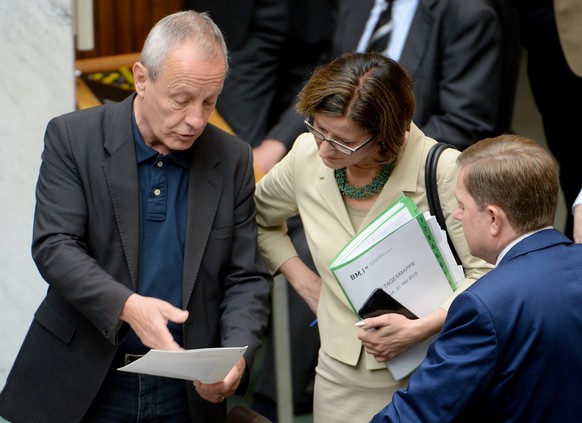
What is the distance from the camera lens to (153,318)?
293 cm

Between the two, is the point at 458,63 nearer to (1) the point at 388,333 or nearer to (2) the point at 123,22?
(1) the point at 388,333

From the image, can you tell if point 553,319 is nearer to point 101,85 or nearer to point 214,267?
point 214,267

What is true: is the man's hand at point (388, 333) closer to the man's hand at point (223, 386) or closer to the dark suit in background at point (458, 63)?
the man's hand at point (223, 386)

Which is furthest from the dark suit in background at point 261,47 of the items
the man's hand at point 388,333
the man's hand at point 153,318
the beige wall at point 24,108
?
the man's hand at point 153,318

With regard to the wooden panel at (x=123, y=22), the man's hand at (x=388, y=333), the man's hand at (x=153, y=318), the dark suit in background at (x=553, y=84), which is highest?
the man's hand at (x=153, y=318)

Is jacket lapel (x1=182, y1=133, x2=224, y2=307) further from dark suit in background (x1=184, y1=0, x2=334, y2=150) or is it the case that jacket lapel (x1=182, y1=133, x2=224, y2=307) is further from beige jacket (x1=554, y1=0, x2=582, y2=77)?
dark suit in background (x1=184, y1=0, x2=334, y2=150)

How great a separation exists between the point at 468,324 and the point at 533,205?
0.31 m

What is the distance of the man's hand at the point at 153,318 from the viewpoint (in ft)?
9.58

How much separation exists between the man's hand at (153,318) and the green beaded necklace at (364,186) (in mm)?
601

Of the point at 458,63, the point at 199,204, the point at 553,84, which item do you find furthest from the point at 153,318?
the point at 553,84

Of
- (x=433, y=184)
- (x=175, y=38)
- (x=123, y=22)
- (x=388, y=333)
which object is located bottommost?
(x=123, y=22)

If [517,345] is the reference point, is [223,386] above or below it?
below

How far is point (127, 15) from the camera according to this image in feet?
19.0

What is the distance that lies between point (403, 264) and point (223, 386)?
0.57 metres
